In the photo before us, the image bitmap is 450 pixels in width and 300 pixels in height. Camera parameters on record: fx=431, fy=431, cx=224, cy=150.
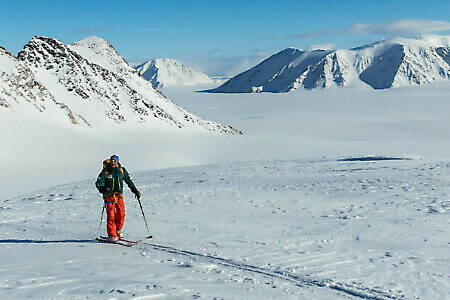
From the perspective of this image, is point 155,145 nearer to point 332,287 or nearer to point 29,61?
point 29,61

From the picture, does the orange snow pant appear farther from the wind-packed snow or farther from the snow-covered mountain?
the snow-covered mountain

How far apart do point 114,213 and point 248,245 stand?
2.93m

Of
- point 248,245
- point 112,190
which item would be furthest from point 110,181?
point 248,245

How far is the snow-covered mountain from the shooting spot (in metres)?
52.9

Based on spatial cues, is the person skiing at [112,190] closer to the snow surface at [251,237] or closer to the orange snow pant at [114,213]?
the orange snow pant at [114,213]

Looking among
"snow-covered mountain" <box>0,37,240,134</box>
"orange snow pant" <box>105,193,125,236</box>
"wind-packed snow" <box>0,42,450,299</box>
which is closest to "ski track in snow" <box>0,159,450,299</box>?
"wind-packed snow" <box>0,42,450,299</box>

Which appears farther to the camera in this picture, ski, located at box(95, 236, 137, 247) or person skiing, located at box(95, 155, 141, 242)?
person skiing, located at box(95, 155, 141, 242)

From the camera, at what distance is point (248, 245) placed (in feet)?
28.5

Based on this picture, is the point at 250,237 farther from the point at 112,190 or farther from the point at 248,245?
the point at 112,190

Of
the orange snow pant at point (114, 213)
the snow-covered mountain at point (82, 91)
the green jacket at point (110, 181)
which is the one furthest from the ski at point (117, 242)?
the snow-covered mountain at point (82, 91)

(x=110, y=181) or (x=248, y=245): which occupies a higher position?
(x=110, y=181)

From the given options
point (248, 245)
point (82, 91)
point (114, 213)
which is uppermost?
point (82, 91)

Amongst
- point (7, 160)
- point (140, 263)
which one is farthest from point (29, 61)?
point (140, 263)

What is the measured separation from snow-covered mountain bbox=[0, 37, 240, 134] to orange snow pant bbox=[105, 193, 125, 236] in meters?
45.5
